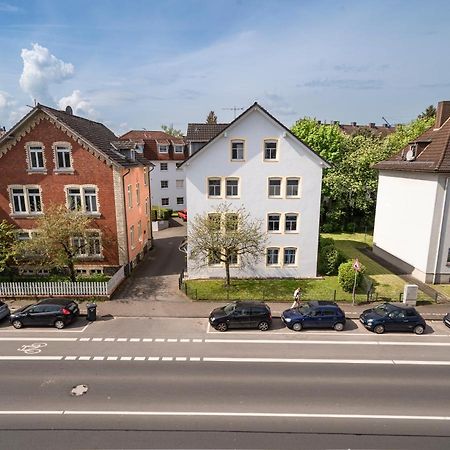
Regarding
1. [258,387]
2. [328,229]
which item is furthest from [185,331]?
[328,229]

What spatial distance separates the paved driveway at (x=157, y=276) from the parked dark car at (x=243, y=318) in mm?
5310

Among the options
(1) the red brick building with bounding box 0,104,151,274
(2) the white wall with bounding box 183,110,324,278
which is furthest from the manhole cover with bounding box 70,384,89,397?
(2) the white wall with bounding box 183,110,324,278

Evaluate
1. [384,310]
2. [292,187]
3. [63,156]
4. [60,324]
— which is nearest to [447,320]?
[384,310]

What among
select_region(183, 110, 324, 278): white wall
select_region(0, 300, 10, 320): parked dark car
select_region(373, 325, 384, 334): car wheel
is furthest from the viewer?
select_region(183, 110, 324, 278): white wall

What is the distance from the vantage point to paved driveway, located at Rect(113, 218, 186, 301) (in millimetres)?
25031

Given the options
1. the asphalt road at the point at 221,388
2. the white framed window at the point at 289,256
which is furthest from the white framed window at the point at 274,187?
the asphalt road at the point at 221,388

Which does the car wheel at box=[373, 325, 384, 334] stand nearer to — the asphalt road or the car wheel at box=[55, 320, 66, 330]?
the asphalt road

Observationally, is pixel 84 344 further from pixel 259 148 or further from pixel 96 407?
pixel 259 148

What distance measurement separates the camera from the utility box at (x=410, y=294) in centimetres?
2283

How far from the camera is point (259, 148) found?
26109 mm

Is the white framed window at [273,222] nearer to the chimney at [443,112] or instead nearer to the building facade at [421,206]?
the building facade at [421,206]

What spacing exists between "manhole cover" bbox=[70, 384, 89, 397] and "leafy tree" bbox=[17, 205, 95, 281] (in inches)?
452

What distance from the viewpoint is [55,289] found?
23.9 m

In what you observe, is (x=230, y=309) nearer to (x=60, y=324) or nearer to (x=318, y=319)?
(x=318, y=319)
